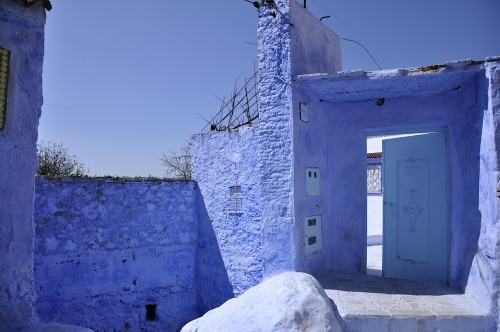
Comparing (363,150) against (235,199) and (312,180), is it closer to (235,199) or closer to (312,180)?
(312,180)

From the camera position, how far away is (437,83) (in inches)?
228

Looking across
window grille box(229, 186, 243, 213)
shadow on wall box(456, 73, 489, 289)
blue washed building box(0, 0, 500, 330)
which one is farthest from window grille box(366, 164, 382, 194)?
shadow on wall box(456, 73, 489, 289)

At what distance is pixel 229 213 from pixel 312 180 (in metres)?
2.10

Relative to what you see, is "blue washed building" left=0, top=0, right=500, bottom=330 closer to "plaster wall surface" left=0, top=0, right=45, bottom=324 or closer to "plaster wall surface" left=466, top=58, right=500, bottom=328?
"plaster wall surface" left=466, top=58, right=500, bottom=328

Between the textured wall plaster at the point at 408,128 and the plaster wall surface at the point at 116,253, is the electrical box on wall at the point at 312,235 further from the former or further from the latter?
the plaster wall surface at the point at 116,253

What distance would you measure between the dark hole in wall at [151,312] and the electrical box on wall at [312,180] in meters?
4.00

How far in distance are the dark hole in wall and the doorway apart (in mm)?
4438

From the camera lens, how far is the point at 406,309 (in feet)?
16.4

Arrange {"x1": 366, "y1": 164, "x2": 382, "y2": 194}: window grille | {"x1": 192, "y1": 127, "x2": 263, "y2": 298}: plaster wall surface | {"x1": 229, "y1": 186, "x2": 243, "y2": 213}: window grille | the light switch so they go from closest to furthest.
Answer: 1. the light switch
2. {"x1": 192, "y1": 127, "x2": 263, "y2": 298}: plaster wall surface
3. {"x1": 229, "y1": 186, "x2": 243, "y2": 213}: window grille
4. {"x1": 366, "y1": 164, "x2": 382, "y2": 194}: window grille

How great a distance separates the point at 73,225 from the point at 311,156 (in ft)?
14.2

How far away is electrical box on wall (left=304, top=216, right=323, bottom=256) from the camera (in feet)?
21.1

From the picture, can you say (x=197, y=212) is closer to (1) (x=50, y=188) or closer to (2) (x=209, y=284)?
(2) (x=209, y=284)

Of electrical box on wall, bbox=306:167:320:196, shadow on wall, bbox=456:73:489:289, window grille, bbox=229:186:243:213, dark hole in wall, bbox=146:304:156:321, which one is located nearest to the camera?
shadow on wall, bbox=456:73:489:289

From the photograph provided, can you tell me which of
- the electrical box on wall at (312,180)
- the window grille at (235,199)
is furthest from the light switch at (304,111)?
the window grille at (235,199)
